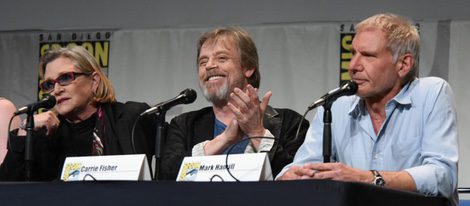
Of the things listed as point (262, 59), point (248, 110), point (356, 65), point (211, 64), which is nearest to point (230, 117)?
point (211, 64)

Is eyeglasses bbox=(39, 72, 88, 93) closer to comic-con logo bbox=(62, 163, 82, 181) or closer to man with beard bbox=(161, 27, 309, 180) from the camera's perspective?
man with beard bbox=(161, 27, 309, 180)

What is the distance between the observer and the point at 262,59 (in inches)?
224

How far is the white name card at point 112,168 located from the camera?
3.33 meters

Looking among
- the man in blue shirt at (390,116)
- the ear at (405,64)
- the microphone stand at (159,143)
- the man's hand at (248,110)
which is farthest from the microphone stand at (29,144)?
the ear at (405,64)

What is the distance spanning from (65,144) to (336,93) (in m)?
1.65

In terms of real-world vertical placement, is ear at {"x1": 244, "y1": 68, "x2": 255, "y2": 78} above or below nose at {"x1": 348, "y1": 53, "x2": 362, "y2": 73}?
below

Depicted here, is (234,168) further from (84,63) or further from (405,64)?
(84,63)

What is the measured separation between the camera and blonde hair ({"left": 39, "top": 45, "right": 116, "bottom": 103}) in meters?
4.52

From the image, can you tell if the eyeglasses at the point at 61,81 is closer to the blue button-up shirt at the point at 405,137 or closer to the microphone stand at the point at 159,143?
the microphone stand at the point at 159,143

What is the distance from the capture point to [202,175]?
10.6 ft

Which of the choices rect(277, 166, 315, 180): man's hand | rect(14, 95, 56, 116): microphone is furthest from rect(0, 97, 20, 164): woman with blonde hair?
rect(277, 166, 315, 180): man's hand

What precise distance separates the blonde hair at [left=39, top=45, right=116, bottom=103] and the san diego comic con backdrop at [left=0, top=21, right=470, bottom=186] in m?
1.19

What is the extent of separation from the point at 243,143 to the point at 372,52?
768 mm

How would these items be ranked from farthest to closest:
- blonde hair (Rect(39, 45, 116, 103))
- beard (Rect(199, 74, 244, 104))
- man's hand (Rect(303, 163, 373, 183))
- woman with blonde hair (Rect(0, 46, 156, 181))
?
blonde hair (Rect(39, 45, 116, 103)) → woman with blonde hair (Rect(0, 46, 156, 181)) → beard (Rect(199, 74, 244, 104)) → man's hand (Rect(303, 163, 373, 183))
